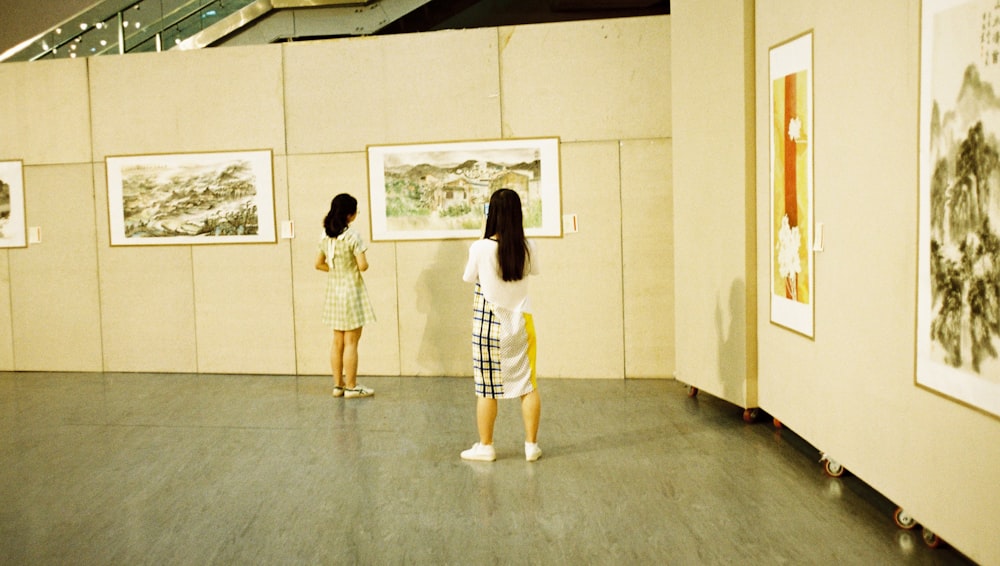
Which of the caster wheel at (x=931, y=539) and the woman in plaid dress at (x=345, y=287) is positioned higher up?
the woman in plaid dress at (x=345, y=287)

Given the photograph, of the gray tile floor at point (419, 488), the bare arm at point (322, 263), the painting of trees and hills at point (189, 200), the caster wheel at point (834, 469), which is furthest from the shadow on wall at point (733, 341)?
the painting of trees and hills at point (189, 200)

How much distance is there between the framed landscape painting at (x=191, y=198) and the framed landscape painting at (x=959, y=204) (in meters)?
7.25

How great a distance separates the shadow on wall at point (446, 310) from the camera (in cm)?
970

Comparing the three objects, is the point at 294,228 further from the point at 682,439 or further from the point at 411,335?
the point at 682,439

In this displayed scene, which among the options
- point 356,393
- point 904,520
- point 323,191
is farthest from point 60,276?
point 904,520

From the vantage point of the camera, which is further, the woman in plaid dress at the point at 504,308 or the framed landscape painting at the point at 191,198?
the framed landscape painting at the point at 191,198

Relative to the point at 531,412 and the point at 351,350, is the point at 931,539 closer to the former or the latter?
the point at 531,412

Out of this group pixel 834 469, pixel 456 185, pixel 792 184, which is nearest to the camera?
pixel 834 469

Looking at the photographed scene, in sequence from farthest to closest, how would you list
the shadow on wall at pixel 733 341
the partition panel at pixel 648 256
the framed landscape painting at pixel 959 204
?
1. the partition panel at pixel 648 256
2. the shadow on wall at pixel 733 341
3. the framed landscape painting at pixel 959 204

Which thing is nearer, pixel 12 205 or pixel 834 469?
pixel 834 469

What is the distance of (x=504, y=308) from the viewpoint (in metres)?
6.13

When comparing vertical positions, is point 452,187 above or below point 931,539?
above

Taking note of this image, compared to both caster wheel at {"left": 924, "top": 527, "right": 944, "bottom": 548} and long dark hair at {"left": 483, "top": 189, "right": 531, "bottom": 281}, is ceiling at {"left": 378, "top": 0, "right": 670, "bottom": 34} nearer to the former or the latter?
long dark hair at {"left": 483, "top": 189, "right": 531, "bottom": 281}

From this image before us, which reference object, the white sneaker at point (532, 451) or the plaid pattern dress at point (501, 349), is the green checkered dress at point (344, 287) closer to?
the plaid pattern dress at point (501, 349)
